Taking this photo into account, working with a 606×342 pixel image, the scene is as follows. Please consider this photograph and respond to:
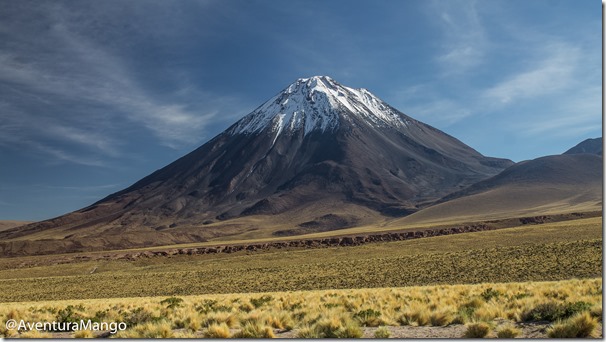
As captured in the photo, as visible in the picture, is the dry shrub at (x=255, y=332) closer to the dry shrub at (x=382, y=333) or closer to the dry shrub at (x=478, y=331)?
the dry shrub at (x=382, y=333)

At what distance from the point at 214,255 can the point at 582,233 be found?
56.7 m

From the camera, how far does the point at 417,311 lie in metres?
11.5

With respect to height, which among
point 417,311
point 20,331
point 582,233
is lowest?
point 582,233

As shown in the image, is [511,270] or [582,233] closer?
[511,270]

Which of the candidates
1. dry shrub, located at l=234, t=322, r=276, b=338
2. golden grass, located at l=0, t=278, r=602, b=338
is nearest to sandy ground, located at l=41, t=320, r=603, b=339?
golden grass, located at l=0, t=278, r=602, b=338

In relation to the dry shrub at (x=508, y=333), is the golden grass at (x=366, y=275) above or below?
below

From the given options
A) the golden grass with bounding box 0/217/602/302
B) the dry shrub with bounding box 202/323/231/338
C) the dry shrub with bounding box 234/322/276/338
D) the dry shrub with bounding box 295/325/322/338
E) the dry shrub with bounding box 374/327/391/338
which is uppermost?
the dry shrub with bounding box 202/323/231/338

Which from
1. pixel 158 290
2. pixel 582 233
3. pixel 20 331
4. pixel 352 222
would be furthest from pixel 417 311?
pixel 352 222

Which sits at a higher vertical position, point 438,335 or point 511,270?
point 438,335

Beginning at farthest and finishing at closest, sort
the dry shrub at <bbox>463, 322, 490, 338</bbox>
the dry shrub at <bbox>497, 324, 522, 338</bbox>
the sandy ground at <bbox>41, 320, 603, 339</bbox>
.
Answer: the sandy ground at <bbox>41, 320, 603, 339</bbox> → the dry shrub at <bbox>463, 322, 490, 338</bbox> → the dry shrub at <bbox>497, 324, 522, 338</bbox>

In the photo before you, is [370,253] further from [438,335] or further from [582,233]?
[438,335]

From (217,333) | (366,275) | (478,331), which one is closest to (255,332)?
(217,333)

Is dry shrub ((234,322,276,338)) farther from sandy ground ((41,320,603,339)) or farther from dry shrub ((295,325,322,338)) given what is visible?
dry shrub ((295,325,322,338))

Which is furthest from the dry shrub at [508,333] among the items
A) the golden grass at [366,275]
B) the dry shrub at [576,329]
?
the golden grass at [366,275]
